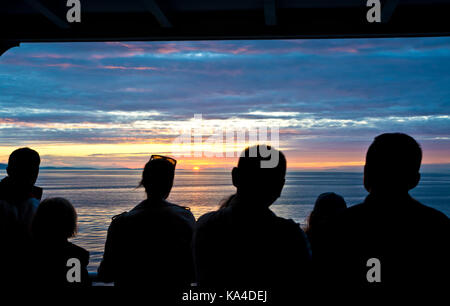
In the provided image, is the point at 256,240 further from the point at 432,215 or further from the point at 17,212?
the point at 17,212

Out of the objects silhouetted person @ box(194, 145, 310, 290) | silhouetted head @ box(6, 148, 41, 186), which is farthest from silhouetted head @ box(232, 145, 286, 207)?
silhouetted head @ box(6, 148, 41, 186)

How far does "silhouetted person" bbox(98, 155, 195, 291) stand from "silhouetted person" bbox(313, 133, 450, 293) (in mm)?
722

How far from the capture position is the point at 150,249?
166 centimetres

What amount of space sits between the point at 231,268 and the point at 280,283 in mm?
155

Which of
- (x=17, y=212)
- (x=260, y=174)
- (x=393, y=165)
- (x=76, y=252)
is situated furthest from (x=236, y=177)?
(x=17, y=212)

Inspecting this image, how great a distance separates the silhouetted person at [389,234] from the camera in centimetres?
107

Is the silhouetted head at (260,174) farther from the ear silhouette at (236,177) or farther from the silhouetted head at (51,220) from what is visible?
the silhouetted head at (51,220)

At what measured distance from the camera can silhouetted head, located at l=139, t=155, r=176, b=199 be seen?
1740 mm

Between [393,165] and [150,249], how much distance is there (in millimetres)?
1039

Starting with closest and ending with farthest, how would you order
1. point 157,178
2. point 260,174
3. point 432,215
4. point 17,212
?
1. point 432,215
2. point 260,174
3. point 157,178
4. point 17,212

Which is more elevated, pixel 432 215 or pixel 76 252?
pixel 432 215

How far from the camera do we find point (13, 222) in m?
1.76
